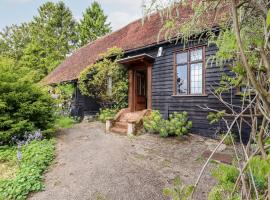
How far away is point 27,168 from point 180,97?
17.4 ft

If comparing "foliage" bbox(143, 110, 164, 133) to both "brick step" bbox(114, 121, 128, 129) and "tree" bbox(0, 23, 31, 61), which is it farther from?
"tree" bbox(0, 23, 31, 61)

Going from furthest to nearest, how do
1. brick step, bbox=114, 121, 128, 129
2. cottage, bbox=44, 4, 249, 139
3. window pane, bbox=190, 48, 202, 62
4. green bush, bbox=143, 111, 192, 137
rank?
brick step, bbox=114, 121, 128, 129
window pane, bbox=190, 48, 202, 62
green bush, bbox=143, 111, 192, 137
cottage, bbox=44, 4, 249, 139

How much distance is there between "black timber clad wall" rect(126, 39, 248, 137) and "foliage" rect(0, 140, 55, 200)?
4.28m

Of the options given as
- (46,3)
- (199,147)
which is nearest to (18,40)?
(46,3)

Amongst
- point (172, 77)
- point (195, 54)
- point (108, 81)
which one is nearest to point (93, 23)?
point (108, 81)

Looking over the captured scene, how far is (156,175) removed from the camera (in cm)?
426

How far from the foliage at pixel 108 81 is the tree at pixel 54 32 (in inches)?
616

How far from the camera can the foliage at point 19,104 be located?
6.40m

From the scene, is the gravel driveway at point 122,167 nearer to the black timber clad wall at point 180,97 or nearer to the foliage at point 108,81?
the black timber clad wall at point 180,97

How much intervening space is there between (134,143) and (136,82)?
3.86 m

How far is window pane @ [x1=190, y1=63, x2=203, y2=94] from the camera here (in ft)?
23.9

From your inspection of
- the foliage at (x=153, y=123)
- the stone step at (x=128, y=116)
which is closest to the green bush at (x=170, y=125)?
the foliage at (x=153, y=123)

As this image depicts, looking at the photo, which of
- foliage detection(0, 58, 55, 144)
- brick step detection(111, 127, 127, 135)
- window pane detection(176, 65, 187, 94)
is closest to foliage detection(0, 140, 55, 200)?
foliage detection(0, 58, 55, 144)

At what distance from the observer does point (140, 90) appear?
10.2 m
